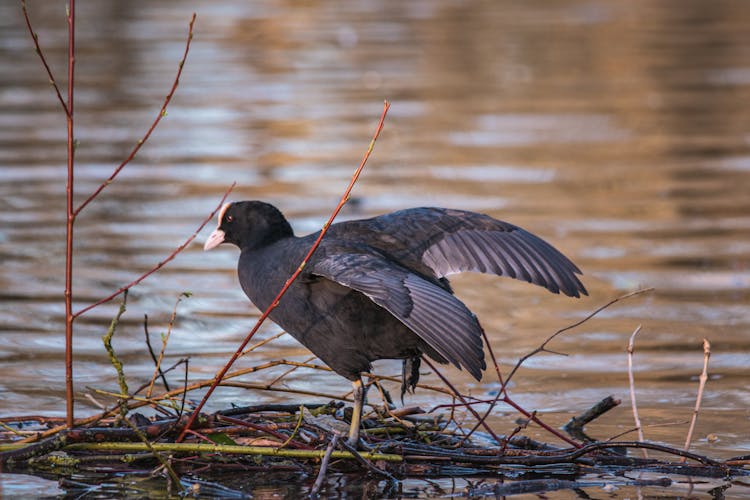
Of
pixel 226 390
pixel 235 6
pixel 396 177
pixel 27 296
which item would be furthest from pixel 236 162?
pixel 235 6

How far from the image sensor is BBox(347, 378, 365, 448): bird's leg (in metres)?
5.06

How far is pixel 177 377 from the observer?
6.52 m

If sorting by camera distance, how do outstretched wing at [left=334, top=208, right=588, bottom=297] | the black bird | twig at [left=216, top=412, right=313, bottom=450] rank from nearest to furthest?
the black bird, twig at [left=216, top=412, right=313, bottom=450], outstretched wing at [left=334, top=208, right=588, bottom=297]

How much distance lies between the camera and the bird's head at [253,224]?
5402 mm

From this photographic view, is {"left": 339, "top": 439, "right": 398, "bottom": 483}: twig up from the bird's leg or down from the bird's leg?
down

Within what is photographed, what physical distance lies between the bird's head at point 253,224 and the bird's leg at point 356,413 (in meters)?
0.72

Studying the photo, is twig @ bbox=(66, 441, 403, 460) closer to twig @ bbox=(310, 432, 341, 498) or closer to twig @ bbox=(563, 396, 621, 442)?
twig @ bbox=(310, 432, 341, 498)

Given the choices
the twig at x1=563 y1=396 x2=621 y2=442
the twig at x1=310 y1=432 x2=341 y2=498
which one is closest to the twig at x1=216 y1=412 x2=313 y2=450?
the twig at x1=310 y1=432 x2=341 y2=498

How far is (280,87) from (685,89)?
541 cm

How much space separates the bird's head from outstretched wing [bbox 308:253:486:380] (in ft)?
1.83

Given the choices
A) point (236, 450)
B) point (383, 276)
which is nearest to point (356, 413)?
point (236, 450)

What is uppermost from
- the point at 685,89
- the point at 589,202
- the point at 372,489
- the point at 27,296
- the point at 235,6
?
the point at 235,6

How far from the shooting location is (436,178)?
11.5 m

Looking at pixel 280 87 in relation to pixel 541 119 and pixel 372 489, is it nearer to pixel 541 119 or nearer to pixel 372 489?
pixel 541 119
